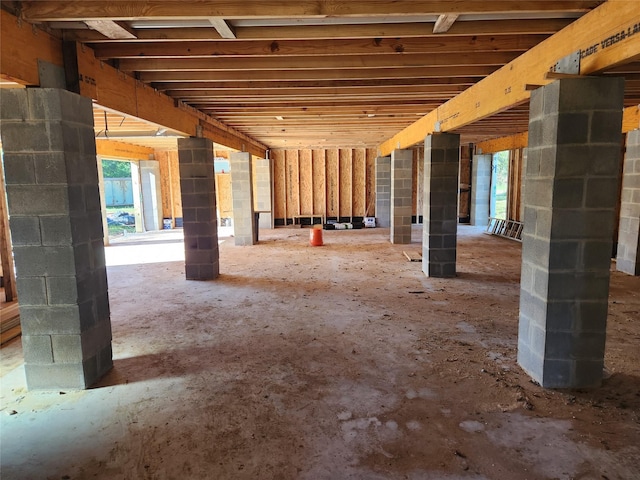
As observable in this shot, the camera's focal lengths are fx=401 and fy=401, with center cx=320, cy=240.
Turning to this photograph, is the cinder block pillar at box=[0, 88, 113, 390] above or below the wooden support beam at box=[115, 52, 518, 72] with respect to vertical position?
below

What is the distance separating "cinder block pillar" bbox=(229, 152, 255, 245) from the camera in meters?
10.8

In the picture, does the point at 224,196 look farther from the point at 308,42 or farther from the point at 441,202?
the point at 308,42

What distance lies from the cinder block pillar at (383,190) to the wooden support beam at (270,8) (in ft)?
34.9

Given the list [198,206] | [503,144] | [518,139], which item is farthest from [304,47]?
[503,144]

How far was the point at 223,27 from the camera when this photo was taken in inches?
120

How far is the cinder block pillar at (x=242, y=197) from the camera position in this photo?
35.4 feet

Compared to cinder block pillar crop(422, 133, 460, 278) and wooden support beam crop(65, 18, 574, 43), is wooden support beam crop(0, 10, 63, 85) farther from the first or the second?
cinder block pillar crop(422, 133, 460, 278)

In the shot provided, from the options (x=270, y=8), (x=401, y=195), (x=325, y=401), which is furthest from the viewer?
(x=401, y=195)

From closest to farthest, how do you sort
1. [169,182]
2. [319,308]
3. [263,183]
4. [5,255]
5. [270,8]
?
[270,8] → [319,308] → [5,255] → [263,183] → [169,182]

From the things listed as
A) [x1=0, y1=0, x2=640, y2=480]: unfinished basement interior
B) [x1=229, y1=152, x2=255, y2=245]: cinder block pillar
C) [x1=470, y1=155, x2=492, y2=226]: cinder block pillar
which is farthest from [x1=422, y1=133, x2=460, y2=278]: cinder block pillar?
[x1=470, y1=155, x2=492, y2=226]: cinder block pillar

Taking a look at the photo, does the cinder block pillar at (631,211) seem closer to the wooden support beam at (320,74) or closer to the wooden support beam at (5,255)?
the wooden support beam at (320,74)

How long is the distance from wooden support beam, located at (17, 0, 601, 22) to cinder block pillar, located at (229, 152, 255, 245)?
804 cm

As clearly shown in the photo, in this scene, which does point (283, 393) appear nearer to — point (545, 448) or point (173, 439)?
point (173, 439)

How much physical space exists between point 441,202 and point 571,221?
13.0 ft
